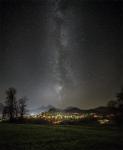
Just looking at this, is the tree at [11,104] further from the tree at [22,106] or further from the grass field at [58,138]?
the grass field at [58,138]

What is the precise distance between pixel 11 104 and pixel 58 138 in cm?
123

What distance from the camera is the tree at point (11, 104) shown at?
5469 millimetres

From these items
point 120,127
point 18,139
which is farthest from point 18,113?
point 120,127

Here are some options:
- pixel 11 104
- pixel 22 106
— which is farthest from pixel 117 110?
pixel 11 104

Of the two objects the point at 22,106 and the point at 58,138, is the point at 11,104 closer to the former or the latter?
the point at 22,106

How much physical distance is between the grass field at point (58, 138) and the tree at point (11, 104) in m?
0.23

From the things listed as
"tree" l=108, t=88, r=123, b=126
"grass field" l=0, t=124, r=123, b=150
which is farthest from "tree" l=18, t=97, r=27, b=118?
"tree" l=108, t=88, r=123, b=126

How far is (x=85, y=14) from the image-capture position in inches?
240

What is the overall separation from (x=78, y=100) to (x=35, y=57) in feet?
4.61

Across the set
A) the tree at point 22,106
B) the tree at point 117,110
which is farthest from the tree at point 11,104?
the tree at point 117,110

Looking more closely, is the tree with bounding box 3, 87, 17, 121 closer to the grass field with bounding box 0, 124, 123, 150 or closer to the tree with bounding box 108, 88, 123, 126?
the grass field with bounding box 0, 124, 123, 150

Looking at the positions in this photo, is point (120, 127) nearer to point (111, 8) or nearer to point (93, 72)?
point (93, 72)

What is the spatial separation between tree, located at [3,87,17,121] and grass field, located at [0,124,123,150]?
0.23 metres

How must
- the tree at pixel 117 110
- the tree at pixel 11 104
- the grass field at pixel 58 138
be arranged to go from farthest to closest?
the tree at pixel 117 110, the tree at pixel 11 104, the grass field at pixel 58 138
